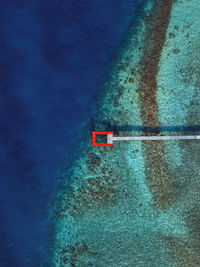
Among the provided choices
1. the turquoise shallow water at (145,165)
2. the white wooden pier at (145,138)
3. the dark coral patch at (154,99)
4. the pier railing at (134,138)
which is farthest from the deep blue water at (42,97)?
the white wooden pier at (145,138)

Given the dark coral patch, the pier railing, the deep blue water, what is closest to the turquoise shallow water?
the dark coral patch

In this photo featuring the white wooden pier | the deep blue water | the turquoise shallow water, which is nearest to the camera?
the white wooden pier

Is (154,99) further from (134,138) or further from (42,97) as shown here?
(42,97)

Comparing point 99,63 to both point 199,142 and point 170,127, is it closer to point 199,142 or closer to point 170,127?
point 170,127

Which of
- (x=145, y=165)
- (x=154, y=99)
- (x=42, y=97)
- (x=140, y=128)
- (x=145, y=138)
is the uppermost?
(x=42, y=97)

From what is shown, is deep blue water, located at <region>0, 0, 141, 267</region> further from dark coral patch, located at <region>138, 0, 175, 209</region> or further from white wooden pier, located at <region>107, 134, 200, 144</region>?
white wooden pier, located at <region>107, 134, 200, 144</region>

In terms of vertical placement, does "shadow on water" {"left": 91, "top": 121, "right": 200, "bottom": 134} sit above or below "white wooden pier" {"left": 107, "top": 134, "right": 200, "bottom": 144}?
above

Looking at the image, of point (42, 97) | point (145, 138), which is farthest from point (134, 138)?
point (42, 97)

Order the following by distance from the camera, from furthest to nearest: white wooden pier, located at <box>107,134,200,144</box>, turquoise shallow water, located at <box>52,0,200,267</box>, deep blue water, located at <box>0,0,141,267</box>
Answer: deep blue water, located at <box>0,0,141,267</box> < turquoise shallow water, located at <box>52,0,200,267</box> < white wooden pier, located at <box>107,134,200,144</box>
